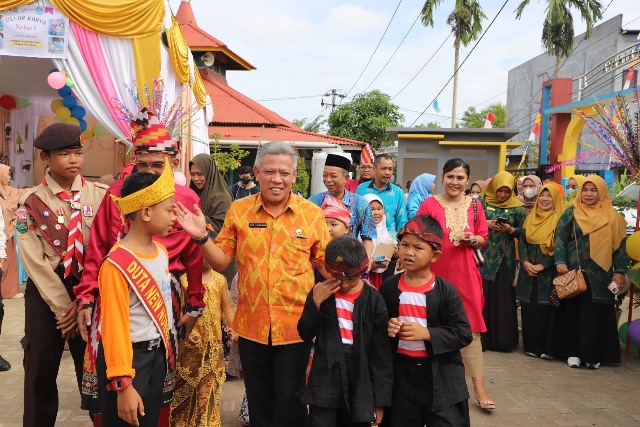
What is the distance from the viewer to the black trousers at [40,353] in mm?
3033

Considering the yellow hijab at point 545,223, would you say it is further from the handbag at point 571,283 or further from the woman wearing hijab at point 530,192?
the woman wearing hijab at point 530,192

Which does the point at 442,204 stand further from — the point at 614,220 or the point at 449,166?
the point at 614,220

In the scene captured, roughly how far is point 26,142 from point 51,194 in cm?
1003

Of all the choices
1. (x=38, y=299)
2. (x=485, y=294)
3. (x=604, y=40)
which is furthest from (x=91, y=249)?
(x=604, y=40)

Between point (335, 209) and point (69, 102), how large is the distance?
7710 mm

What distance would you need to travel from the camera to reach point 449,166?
4.38 m

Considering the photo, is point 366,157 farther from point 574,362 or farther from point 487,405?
point 487,405

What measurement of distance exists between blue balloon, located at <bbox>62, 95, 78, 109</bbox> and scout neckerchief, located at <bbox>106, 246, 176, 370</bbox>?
331 inches

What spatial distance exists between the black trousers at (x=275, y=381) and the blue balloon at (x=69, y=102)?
824 cm

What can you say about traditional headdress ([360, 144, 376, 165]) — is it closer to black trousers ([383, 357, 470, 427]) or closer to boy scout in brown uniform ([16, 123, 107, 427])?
black trousers ([383, 357, 470, 427])

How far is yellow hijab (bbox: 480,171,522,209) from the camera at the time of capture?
20.4ft

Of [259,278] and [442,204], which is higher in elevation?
[442,204]

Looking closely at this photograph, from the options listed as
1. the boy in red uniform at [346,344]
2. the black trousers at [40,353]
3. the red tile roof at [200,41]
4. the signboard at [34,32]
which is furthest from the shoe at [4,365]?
the red tile roof at [200,41]

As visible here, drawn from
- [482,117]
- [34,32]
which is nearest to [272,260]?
[34,32]
